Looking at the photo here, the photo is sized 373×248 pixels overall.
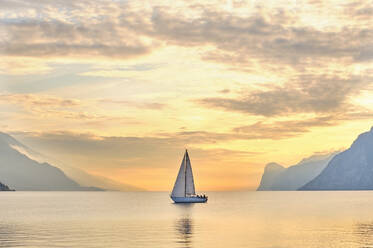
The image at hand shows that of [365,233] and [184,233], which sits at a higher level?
[184,233]

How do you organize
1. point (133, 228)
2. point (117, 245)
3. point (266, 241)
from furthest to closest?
point (133, 228)
point (266, 241)
point (117, 245)

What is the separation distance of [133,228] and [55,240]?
2461 centimetres

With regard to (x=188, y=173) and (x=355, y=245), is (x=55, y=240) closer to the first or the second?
(x=355, y=245)

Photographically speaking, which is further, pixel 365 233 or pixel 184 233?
pixel 365 233

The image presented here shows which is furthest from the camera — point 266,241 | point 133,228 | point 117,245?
point 133,228

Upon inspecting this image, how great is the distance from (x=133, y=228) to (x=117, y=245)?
30.0 metres

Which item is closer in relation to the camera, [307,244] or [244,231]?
[307,244]

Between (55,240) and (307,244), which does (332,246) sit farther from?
(55,240)

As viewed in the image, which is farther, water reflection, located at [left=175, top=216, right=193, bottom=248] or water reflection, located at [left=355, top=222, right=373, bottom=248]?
water reflection, located at [left=355, top=222, right=373, bottom=248]

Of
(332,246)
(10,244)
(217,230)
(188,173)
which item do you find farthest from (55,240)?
(188,173)

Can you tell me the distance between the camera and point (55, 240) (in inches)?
3514

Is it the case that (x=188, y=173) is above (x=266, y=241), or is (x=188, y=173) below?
above

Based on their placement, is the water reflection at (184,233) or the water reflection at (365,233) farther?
the water reflection at (365,233)

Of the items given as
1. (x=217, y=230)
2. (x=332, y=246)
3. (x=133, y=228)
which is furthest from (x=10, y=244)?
(x=332, y=246)
